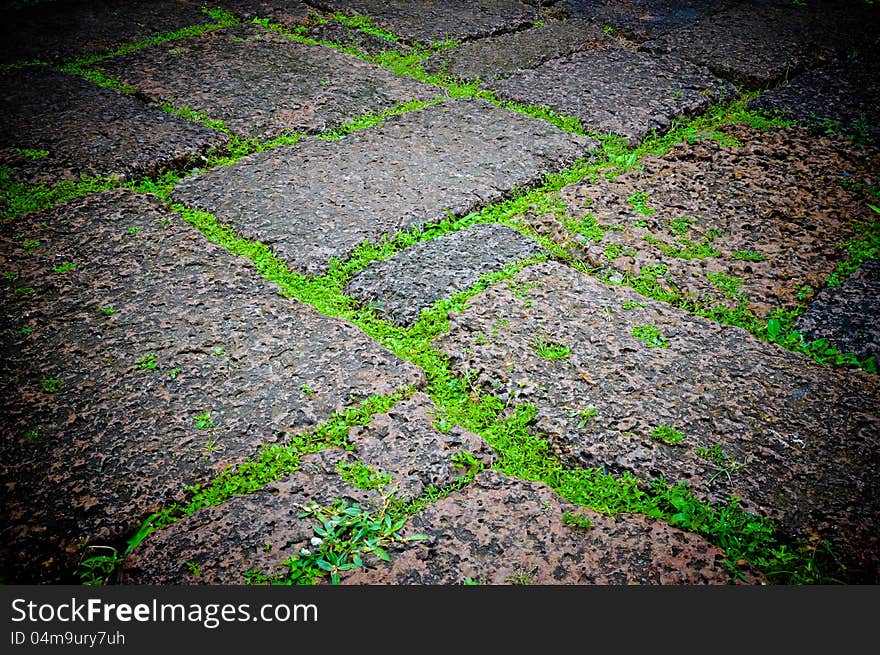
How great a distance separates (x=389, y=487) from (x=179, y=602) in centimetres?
39

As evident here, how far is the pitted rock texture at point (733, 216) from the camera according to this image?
1.67 metres

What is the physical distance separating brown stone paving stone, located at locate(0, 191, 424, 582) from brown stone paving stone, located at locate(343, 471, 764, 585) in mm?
339

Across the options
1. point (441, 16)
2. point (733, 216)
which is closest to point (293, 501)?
point (733, 216)

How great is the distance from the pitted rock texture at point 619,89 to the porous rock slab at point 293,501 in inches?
58.1

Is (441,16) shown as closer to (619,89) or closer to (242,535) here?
(619,89)

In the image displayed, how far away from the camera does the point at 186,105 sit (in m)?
2.29

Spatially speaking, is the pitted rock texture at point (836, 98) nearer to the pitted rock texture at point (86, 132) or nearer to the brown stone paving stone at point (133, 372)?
the brown stone paving stone at point (133, 372)

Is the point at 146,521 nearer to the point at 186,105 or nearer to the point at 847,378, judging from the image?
the point at 847,378

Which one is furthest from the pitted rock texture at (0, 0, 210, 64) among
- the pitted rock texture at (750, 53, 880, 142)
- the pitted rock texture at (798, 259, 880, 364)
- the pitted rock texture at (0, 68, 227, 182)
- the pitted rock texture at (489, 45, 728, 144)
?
the pitted rock texture at (798, 259, 880, 364)

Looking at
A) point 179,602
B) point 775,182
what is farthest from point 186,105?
point 775,182

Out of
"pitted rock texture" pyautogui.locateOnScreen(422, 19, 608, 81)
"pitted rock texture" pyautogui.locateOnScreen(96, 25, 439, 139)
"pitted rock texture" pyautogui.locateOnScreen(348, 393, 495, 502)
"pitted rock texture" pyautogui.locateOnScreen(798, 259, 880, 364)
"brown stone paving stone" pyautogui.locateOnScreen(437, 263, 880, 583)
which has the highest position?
"pitted rock texture" pyautogui.locateOnScreen(422, 19, 608, 81)


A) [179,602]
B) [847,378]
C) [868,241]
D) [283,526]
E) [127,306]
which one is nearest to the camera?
[179,602]

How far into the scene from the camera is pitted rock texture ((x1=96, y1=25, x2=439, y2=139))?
89.7 inches

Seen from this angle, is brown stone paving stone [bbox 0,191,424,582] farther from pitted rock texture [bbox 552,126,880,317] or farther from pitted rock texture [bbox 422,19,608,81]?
pitted rock texture [bbox 422,19,608,81]
